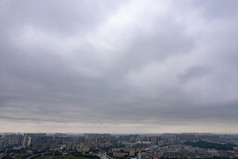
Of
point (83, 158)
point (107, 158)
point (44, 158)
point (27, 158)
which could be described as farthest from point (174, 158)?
point (27, 158)

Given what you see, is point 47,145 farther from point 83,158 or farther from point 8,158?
point 83,158

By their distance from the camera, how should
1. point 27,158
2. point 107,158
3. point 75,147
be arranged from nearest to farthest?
point 27,158
point 107,158
point 75,147

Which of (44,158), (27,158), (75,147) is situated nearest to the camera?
(44,158)

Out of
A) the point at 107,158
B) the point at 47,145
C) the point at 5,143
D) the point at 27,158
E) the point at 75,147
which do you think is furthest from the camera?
the point at 5,143

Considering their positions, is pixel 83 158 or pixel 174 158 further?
pixel 174 158

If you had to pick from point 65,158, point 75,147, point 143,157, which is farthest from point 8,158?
point 143,157

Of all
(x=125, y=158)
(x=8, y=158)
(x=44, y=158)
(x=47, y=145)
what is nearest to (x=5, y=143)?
(x=47, y=145)

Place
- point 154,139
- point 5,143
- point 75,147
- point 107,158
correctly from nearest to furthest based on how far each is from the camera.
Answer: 1. point 107,158
2. point 75,147
3. point 5,143
4. point 154,139

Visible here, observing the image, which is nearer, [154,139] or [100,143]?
[100,143]

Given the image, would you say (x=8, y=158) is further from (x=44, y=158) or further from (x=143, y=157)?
(x=143, y=157)
